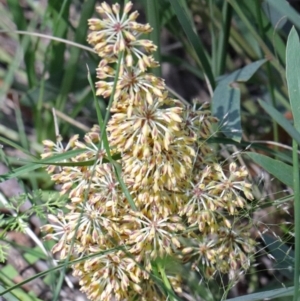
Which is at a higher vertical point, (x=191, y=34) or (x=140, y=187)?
(x=191, y=34)

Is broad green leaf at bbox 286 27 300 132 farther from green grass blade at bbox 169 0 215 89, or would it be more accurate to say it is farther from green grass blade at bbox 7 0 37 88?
green grass blade at bbox 7 0 37 88

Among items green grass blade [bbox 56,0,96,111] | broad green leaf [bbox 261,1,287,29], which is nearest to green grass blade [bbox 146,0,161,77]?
green grass blade [bbox 56,0,96,111]

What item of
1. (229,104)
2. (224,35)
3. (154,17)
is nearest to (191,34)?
(154,17)

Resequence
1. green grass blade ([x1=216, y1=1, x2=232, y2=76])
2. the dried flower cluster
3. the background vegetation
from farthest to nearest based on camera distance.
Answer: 1. green grass blade ([x1=216, y1=1, x2=232, y2=76])
2. the background vegetation
3. the dried flower cluster

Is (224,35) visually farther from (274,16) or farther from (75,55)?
(75,55)

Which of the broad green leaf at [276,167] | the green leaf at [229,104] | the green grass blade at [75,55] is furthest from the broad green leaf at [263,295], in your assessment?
the green grass blade at [75,55]

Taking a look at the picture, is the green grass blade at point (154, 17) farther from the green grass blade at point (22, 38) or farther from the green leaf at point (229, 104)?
the green grass blade at point (22, 38)

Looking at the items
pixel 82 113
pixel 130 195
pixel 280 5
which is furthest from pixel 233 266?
pixel 82 113
